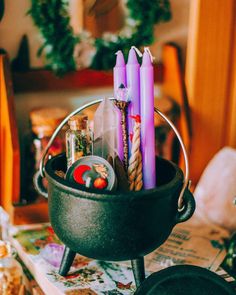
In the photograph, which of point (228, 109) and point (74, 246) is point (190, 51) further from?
point (74, 246)

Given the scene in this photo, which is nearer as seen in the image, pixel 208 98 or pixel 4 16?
pixel 4 16

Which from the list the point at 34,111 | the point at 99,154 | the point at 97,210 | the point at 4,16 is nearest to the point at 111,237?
the point at 97,210

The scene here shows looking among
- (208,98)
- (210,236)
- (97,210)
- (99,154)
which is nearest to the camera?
(97,210)

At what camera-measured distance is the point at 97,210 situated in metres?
0.75

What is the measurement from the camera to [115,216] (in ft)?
2.44

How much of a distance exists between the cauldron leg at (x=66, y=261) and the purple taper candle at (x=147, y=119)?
20 cm

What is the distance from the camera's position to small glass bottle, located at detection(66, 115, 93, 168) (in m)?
0.84

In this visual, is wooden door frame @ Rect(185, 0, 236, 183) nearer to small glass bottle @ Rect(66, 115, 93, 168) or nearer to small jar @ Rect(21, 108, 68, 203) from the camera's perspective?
small jar @ Rect(21, 108, 68, 203)

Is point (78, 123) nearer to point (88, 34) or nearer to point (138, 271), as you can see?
point (138, 271)

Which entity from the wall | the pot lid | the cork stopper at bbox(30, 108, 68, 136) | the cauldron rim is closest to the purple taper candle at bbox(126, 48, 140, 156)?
the cauldron rim

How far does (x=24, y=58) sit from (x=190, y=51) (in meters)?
0.44

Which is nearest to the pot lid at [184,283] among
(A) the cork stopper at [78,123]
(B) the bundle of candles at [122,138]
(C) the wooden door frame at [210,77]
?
(B) the bundle of candles at [122,138]

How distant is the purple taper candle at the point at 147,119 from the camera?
778mm

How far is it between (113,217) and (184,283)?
0.54ft
